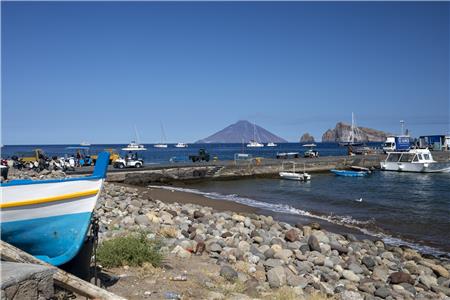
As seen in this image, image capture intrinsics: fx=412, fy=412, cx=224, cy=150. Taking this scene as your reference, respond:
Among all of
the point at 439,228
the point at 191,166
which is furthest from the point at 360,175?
the point at 439,228

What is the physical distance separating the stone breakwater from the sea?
127 inches

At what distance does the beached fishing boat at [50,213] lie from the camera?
6.61 meters

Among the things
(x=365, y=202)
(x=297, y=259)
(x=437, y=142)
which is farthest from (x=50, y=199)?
(x=437, y=142)

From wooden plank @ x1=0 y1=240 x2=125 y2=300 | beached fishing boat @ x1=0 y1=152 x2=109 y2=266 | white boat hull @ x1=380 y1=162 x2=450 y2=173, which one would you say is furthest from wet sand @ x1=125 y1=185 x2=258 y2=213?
white boat hull @ x1=380 y1=162 x2=450 y2=173

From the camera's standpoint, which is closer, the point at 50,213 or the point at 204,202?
the point at 50,213

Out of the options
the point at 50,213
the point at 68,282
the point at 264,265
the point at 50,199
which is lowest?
the point at 264,265

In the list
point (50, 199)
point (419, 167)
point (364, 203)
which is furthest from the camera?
point (419, 167)

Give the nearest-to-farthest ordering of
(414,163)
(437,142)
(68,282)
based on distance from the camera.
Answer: (68,282)
(414,163)
(437,142)

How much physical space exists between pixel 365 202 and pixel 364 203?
0.45 metres

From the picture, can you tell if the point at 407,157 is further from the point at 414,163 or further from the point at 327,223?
the point at 327,223

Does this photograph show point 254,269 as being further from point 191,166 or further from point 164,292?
point 191,166

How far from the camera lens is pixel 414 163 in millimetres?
50219

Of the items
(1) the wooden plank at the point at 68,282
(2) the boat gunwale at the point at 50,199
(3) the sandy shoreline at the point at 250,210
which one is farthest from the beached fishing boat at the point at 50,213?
(3) the sandy shoreline at the point at 250,210

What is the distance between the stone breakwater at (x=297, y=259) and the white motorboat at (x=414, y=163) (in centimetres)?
3996
